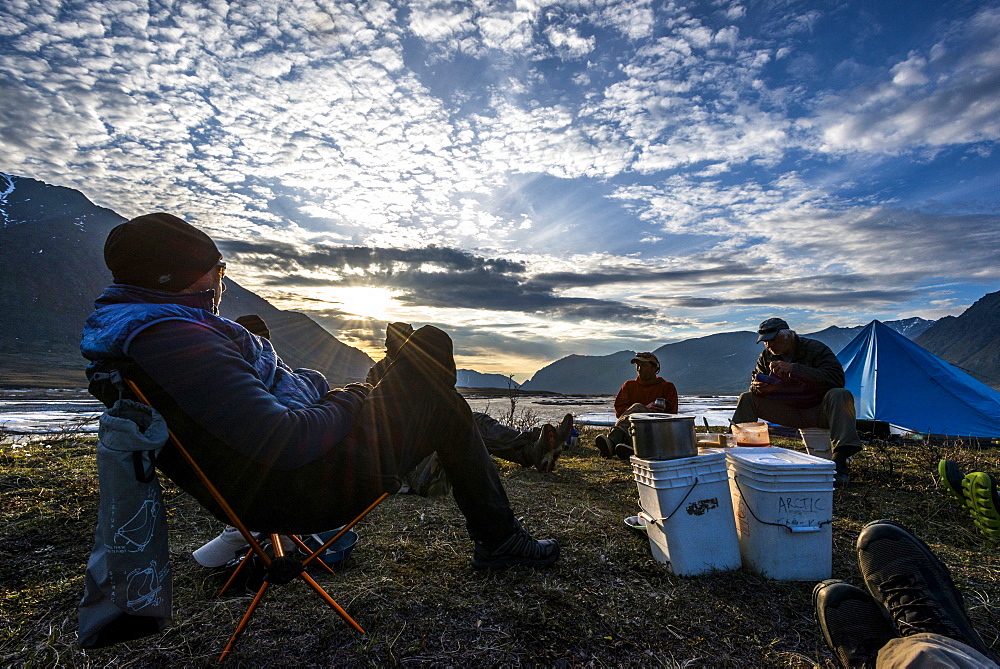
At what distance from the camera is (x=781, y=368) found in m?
4.91

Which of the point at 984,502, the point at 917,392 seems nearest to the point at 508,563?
the point at 984,502

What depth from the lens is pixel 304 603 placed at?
2.21 m

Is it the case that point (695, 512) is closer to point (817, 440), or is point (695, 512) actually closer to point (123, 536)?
point (123, 536)

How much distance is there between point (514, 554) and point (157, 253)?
2.09m

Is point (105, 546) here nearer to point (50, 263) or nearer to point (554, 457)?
point (554, 457)

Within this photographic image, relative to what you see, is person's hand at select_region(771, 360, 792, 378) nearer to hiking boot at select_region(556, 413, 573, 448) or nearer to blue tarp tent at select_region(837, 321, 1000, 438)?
Answer: hiking boot at select_region(556, 413, 573, 448)

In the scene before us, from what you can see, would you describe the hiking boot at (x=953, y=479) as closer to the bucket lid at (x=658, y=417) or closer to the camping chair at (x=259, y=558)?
the bucket lid at (x=658, y=417)

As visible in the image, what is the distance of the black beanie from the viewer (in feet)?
5.63

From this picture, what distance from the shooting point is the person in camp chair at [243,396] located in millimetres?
1529

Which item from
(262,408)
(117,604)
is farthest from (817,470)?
(117,604)

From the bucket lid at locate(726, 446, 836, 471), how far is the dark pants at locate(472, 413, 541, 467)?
248 centimetres

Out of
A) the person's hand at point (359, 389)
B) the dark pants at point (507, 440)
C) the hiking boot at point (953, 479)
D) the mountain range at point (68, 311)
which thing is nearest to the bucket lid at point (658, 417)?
the person's hand at point (359, 389)

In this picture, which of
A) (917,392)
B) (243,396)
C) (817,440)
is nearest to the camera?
(243,396)

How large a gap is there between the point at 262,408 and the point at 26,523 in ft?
9.24
